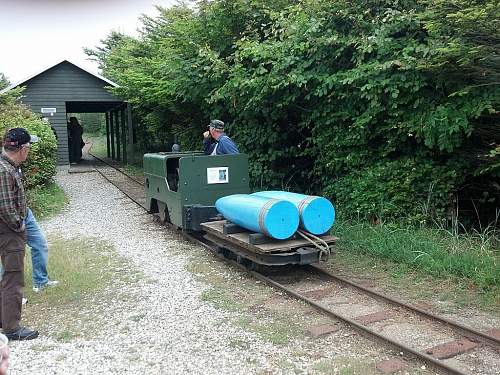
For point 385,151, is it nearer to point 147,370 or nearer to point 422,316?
point 422,316

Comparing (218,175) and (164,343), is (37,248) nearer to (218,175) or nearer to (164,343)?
(164,343)

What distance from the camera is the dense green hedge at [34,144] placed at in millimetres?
12766

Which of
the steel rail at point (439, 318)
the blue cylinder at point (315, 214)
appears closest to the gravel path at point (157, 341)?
the blue cylinder at point (315, 214)

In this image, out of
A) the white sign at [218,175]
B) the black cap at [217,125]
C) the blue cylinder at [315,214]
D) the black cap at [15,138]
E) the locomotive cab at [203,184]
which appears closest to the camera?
the black cap at [15,138]

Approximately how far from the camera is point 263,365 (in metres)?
4.20

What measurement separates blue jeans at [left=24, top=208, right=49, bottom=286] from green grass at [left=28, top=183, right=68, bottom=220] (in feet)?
17.8

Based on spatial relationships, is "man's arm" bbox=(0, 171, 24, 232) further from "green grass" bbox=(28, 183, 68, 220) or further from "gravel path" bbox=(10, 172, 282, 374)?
"green grass" bbox=(28, 183, 68, 220)

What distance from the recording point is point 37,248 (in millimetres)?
5973

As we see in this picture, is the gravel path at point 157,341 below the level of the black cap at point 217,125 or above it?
below

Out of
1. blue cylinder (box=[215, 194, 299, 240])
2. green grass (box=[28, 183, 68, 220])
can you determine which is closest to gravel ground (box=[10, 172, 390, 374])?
blue cylinder (box=[215, 194, 299, 240])

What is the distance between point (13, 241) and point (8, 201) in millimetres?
390

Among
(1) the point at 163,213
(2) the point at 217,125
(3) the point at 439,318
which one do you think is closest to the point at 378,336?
(3) the point at 439,318

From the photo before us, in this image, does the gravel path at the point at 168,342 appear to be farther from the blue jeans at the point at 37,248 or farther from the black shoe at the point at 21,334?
the blue jeans at the point at 37,248

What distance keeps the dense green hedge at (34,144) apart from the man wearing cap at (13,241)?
7839 mm
